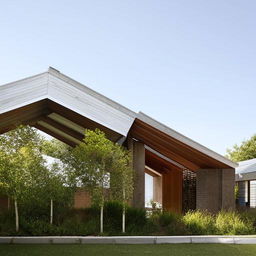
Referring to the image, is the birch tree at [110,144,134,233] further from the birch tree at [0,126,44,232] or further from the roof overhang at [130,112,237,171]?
the birch tree at [0,126,44,232]

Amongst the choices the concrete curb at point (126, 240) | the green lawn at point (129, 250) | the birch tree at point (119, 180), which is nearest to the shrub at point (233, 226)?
the concrete curb at point (126, 240)

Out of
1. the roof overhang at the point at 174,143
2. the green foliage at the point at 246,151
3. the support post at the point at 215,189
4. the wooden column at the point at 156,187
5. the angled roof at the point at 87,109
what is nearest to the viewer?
the angled roof at the point at 87,109

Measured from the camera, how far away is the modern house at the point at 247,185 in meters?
22.0

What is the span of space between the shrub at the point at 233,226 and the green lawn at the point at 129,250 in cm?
178

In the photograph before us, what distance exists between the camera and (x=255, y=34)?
2348cm

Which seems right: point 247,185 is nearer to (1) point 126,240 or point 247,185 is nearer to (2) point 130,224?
(2) point 130,224

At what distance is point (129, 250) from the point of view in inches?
439

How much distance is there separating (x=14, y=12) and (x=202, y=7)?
728cm

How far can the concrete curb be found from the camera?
1232 centimetres

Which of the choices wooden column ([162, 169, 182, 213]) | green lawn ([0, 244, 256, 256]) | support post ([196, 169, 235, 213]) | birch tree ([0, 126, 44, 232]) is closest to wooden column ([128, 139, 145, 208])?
support post ([196, 169, 235, 213])

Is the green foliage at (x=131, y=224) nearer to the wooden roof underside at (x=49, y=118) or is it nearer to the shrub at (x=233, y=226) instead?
the shrub at (x=233, y=226)

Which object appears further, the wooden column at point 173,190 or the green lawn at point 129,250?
the wooden column at point 173,190

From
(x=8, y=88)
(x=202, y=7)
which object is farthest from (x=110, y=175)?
(x=202, y=7)

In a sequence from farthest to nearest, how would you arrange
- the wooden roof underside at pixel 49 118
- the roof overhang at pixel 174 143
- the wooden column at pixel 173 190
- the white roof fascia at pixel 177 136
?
the wooden column at pixel 173 190 < the wooden roof underside at pixel 49 118 < the roof overhang at pixel 174 143 < the white roof fascia at pixel 177 136
